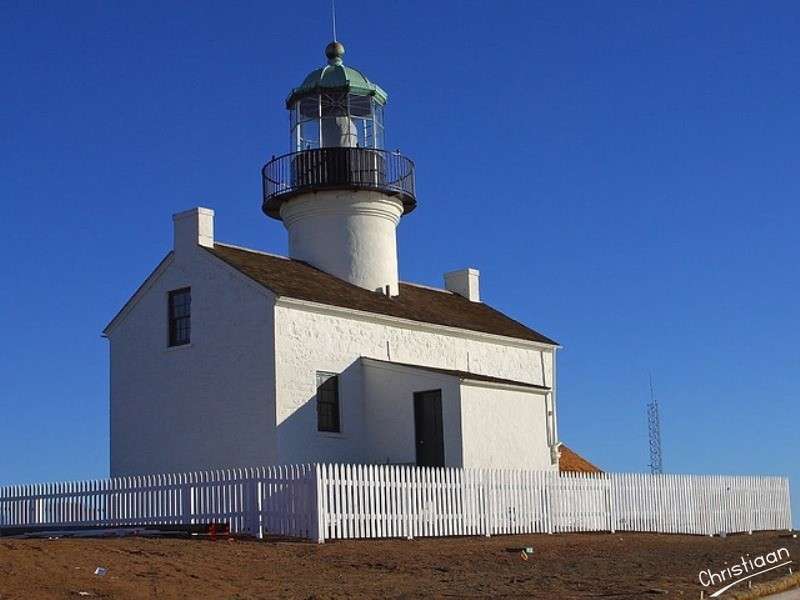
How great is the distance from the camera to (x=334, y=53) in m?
30.9

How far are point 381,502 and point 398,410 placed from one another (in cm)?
571

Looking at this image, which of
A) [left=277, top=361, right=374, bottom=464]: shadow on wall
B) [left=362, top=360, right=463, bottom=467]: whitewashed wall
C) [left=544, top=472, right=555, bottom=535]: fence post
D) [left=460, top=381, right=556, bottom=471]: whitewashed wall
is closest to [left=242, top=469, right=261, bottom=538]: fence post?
[left=277, top=361, right=374, bottom=464]: shadow on wall

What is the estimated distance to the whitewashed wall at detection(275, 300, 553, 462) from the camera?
977 inches

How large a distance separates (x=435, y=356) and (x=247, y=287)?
18.4 ft

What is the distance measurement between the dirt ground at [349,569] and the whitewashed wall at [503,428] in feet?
18.8

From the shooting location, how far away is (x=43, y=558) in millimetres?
12898

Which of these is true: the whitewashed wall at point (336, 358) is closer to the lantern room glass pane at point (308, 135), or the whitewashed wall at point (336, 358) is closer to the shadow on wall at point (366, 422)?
the shadow on wall at point (366, 422)

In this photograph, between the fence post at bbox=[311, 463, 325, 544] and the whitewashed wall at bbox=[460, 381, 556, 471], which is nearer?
the fence post at bbox=[311, 463, 325, 544]

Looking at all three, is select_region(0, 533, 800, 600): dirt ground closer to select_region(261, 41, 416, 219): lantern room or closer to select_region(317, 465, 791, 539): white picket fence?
select_region(317, 465, 791, 539): white picket fence

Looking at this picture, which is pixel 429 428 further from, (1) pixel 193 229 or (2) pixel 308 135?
(2) pixel 308 135

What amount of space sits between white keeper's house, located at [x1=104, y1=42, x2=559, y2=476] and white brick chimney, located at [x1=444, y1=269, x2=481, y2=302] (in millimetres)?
4313

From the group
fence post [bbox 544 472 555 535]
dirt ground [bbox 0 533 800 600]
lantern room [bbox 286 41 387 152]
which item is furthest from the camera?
lantern room [bbox 286 41 387 152]

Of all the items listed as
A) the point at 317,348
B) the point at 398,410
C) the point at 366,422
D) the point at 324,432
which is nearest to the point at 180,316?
the point at 317,348

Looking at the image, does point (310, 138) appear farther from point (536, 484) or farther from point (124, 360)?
point (536, 484)
